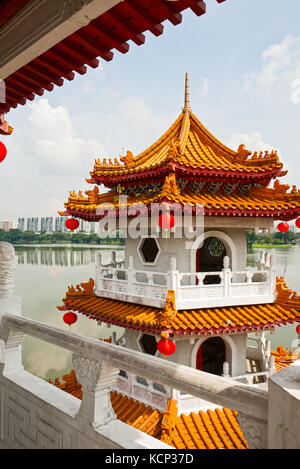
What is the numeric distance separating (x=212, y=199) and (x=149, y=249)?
7.44ft

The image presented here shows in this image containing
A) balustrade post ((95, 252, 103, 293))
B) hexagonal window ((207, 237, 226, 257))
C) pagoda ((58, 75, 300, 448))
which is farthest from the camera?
hexagonal window ((207, 237, 226, 257))

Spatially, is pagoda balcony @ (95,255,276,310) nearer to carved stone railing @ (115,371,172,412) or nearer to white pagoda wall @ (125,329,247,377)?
white pagoda wall @ (125,329,247,377)

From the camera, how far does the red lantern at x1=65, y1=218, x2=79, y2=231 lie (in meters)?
7.75

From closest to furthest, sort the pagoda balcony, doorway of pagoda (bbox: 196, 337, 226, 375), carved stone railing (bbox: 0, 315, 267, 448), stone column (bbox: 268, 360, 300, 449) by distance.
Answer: stone column (bbox: 268, 360, 300, 449) → carved stone railing (bbox: 0, 315, 267, 448) → the pagoda balcony → doorway of pagoda (bbox: 196, 337, 226, 375)

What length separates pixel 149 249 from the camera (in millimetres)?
7637

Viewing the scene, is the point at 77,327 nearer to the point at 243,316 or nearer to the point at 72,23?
the point at 243,316

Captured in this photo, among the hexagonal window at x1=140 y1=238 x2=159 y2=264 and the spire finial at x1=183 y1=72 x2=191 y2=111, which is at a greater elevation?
the spire finial at x1=183 y1=72 x2=191 y2=111

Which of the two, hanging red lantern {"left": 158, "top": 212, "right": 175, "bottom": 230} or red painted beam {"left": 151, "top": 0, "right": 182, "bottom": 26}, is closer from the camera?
red painted beam {"left": 151, "top": 0, "right": 182, "bottom": 26}

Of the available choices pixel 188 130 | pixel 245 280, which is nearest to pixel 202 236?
pixel 245 280

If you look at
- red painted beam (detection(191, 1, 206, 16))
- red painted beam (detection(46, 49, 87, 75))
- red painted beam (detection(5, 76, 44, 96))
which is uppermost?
red painted beam (detection(5, 76, 44, 96))

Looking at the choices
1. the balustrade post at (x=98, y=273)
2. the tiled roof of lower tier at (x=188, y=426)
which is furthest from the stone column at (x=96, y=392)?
the balustrade post at (x=98, y=273)

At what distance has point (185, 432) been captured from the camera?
559cm

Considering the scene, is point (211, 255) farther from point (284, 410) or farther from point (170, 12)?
point (284, 410)

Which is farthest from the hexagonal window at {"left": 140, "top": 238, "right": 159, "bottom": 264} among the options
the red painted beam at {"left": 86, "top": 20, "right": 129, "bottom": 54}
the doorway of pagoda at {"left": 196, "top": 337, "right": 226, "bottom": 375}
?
the red painted beam at {"left": 86, "top": 20, "right": 129, "bottom": 54}
